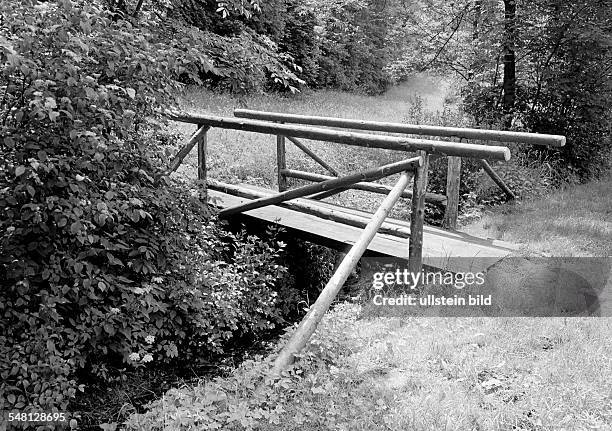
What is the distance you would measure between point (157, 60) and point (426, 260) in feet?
9.47

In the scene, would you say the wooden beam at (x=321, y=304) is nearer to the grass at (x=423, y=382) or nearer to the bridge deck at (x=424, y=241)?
the grass at (x=423, y=382)

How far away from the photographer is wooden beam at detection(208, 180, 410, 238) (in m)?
5.78

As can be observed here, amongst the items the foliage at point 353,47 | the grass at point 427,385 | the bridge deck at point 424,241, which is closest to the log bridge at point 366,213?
the bridge deck at point 424,241

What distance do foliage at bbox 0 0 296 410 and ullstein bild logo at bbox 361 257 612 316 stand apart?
1837 millimetres

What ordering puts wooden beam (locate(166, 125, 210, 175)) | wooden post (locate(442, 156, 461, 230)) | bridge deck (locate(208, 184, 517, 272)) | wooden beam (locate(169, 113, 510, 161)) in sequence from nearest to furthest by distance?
wooden beam (locate(169, 113, 510, 161)), bridge deck (locate(208, 184, 517, 272)), wooden post (locate(442, 156, 461, 230)), wooden beam (locate(166, 125, 210, 175))

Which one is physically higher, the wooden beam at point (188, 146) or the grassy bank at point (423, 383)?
the wooden beam at point (188, 146)

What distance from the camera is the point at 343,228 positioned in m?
6.32

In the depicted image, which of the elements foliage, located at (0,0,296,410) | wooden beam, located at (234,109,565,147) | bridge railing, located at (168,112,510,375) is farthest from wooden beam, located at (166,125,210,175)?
foliage, located at (0,0,296,410)

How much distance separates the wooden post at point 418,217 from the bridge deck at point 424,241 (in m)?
0.16

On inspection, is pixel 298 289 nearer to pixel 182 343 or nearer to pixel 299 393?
pixel 182 343

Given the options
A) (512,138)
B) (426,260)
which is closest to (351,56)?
(512,138)

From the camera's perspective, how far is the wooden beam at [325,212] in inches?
227

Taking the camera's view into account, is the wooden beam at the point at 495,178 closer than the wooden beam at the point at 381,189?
No

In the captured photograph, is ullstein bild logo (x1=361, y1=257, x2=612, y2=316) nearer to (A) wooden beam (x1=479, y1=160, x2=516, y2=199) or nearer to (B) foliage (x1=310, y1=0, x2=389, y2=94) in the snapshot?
(A) wooden beam (x1=479, y1=160, x2=516, y2=199)
